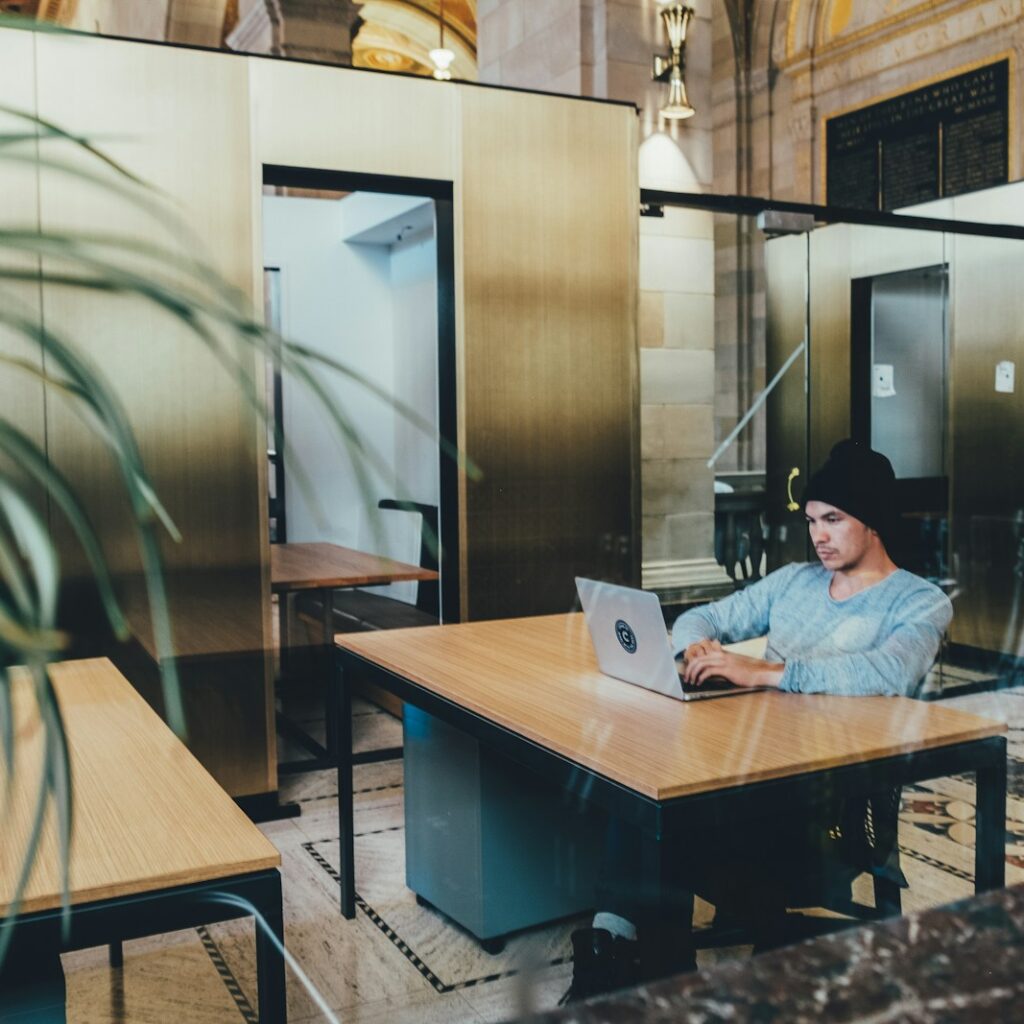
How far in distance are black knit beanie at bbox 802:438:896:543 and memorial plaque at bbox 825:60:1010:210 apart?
5941 mm

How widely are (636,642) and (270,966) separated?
1013 millimetres

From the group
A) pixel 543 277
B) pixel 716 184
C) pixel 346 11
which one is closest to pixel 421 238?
pixel 543 277

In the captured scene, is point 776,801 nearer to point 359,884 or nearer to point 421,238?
point 359,884

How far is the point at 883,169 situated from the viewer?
9289 mm

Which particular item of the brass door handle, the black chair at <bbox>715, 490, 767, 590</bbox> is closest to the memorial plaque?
the black chair at <bbox>715, 490, 767, 590</bbox>

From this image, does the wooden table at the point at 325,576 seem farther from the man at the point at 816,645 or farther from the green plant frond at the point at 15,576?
the green plant frond at the point at 15,576

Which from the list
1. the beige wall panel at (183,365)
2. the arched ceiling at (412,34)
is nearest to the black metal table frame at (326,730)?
the beige wall panel at (183,365)

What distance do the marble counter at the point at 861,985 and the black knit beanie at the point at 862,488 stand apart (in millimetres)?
1879

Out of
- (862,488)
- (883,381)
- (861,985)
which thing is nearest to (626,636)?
(862,488)

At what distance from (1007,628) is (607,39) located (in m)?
3.87

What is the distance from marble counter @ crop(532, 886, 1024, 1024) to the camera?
0.41 metres

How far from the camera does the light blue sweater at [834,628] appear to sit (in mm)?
2115

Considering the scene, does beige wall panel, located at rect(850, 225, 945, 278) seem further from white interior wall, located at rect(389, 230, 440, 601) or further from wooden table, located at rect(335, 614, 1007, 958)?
wooden table, located at rect(335, 614, 1007, 958)

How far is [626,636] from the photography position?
7.06ft
